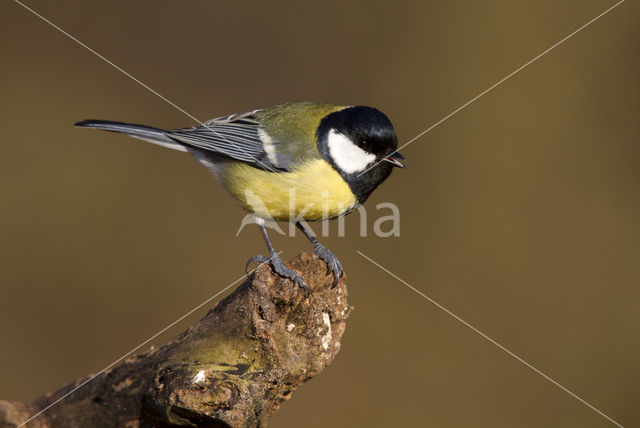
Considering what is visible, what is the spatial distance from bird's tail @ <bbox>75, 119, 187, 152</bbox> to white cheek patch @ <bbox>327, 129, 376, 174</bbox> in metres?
→ 0.54

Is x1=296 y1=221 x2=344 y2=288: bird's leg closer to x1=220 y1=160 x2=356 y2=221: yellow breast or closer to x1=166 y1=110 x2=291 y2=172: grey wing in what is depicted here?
x1=220 y1=160 x2=356 y2=221: yellow breast

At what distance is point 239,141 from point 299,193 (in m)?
0.33

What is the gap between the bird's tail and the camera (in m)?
1.78

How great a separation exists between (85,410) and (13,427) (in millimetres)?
178

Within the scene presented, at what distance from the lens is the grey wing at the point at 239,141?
181 cm

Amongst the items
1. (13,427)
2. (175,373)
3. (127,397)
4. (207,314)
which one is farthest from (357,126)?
(13,427)

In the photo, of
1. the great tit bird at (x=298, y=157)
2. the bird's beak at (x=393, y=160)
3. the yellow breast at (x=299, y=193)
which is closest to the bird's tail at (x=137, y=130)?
the great tit bird at (x=298, y=157)

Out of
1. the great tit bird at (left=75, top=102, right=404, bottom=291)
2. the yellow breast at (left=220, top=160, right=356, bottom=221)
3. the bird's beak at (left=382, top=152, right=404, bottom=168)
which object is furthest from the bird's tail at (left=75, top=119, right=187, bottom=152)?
the bird's beak at (left=382, top=152, right=404, bottom=168)

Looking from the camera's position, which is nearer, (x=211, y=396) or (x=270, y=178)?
(x=211, y=396)

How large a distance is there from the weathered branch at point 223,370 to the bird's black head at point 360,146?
355 mm

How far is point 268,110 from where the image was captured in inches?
79.8

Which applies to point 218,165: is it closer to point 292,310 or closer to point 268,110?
point 268,110

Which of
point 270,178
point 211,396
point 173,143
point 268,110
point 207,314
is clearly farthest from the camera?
point 268,110

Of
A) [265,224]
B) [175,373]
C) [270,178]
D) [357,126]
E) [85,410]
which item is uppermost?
[357,126]
